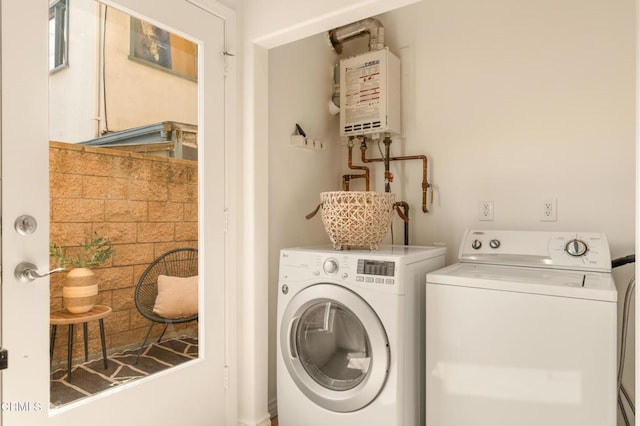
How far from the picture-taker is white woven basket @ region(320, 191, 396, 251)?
1905 millimetres

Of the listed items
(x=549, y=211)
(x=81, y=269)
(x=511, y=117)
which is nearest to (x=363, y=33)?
(x=511, y=117)

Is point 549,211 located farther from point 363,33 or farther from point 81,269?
point 81,269

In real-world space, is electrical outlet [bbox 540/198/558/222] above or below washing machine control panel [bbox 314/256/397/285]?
above

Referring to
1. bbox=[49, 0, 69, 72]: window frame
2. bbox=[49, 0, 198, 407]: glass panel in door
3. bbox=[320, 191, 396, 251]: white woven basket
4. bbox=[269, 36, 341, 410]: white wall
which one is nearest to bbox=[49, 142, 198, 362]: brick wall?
bbox=[49, 0, 198, 407]: glass panel in door

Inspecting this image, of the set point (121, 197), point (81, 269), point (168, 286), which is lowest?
point (168, 286)

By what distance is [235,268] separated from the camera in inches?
80.6

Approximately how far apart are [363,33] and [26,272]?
86.6 inches

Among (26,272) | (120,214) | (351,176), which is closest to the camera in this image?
(26,272)

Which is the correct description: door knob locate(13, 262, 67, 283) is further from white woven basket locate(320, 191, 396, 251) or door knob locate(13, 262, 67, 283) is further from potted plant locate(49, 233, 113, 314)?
white woven basket locate(320, 191, 396, 251)

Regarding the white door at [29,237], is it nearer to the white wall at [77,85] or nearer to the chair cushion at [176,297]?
the white wall at [77,85]

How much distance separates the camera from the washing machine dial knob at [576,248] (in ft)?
5.90

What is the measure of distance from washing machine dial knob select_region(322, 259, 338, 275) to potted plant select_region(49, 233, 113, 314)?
0.92m

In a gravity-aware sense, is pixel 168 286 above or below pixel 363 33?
below

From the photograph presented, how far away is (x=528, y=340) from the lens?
4.94 ft
